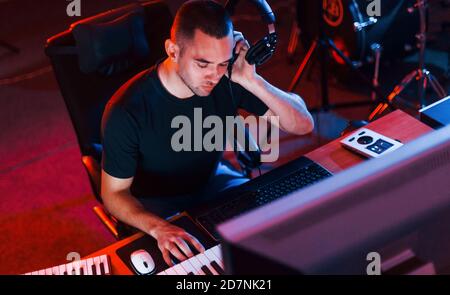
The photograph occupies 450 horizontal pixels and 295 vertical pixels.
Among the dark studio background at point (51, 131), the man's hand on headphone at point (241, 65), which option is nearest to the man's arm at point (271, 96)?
the man's hand on headphone at point (241, 65)

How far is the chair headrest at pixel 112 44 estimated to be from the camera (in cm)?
188

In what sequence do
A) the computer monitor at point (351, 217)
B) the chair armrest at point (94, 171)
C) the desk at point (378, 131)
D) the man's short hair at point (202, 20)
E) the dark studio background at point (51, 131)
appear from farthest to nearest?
the dark studio background at point (51, 131) → the chair armrest at point (94, 171) → the desk at point (378, 131) → the man's short hair at point (202, 20) → the computer monitor at point (351, 217)

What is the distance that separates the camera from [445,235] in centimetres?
104

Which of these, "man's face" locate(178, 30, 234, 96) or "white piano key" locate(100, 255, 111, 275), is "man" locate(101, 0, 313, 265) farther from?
"white piano key" locate(100, 255, 111, 275)

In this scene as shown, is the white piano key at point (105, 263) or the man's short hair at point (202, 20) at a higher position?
the man's short hair at point (202, 20)

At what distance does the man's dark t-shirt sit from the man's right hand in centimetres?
29

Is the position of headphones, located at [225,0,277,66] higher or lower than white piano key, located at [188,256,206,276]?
higher

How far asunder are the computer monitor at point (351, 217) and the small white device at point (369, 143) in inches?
32.3

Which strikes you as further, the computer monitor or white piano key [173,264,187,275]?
white piano key [173,264,187,275]

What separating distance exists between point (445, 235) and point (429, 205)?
11 cm

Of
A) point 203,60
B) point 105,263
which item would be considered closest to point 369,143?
point 203,60

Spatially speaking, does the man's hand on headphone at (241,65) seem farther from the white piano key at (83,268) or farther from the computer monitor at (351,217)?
the computer monitor at (351,217)

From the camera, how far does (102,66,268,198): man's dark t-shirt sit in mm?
1827

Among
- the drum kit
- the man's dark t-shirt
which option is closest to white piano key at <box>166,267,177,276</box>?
the man's dark t-shirt
